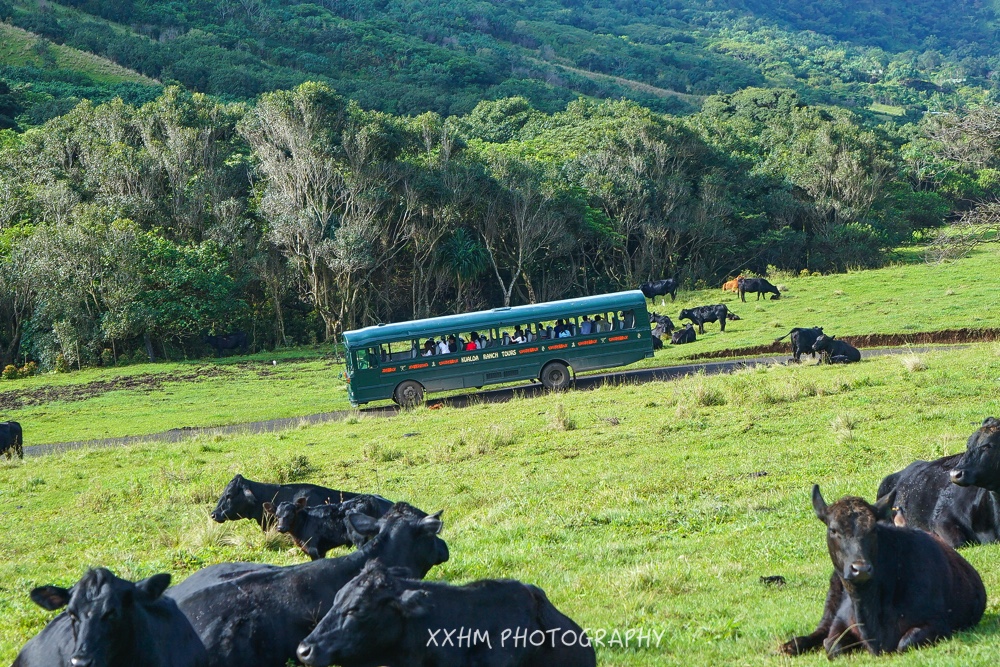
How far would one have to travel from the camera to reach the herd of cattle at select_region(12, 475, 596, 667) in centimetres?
612

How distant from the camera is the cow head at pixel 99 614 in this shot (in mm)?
6160

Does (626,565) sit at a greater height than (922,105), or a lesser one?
lesser

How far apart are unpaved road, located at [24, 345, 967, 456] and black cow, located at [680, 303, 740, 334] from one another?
7.25 metres

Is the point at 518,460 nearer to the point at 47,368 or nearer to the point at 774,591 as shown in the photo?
the point at 774,591

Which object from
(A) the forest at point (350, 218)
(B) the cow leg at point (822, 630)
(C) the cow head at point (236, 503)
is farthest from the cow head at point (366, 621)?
(A) the forest at point (350, 218)

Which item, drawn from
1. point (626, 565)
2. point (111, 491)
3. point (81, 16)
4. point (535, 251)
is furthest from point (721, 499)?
point (81, 16)

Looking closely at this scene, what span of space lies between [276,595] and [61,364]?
137 ft

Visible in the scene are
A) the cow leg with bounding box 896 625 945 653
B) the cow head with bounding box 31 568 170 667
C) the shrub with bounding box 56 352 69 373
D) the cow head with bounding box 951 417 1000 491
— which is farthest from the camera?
the shrub with bounding box 56 352 69 373

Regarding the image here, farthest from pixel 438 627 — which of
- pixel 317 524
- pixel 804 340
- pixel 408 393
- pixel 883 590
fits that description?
pixel 408 393

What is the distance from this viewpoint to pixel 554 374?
3216cm

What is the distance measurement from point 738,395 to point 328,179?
32.7 meters

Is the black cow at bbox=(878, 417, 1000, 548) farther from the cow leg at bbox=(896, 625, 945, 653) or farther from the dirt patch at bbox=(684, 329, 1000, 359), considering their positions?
the dirt patch at bbox=(684, 329, 1000, 359)

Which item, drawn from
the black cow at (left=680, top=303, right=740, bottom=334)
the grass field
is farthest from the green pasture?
the grass field

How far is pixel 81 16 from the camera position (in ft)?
383
